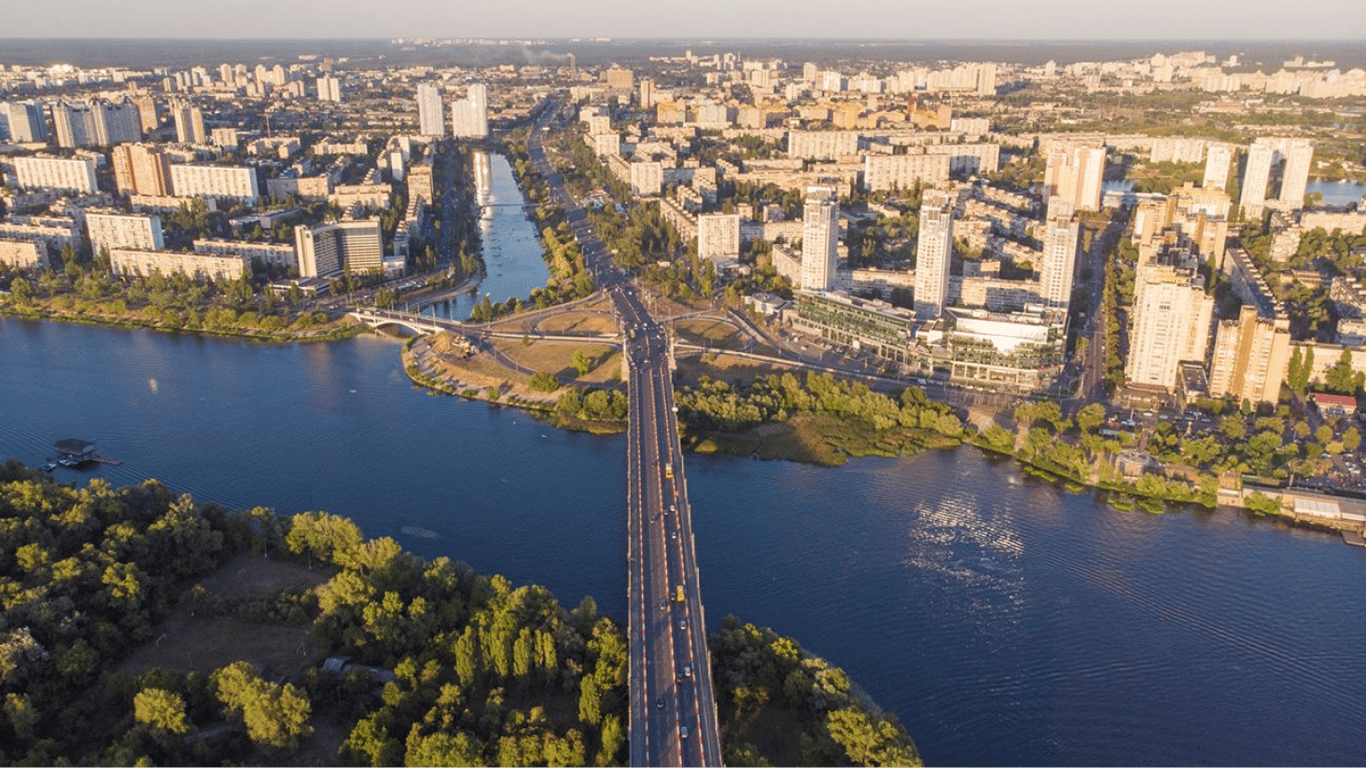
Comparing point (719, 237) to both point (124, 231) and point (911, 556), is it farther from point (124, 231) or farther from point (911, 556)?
point (911, 556)

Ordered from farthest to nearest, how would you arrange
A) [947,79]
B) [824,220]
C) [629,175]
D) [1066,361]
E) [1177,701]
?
[947,79] < [629,175] < [824,220] < [1066,361] < [1177,701]

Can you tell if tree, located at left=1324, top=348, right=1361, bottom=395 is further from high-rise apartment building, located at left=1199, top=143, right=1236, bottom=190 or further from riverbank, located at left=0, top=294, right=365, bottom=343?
high-rise apartment building, located at left=1199, top=143, right=1236, bottom=190

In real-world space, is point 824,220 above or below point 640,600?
above

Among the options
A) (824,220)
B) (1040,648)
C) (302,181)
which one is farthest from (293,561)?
(302,181)

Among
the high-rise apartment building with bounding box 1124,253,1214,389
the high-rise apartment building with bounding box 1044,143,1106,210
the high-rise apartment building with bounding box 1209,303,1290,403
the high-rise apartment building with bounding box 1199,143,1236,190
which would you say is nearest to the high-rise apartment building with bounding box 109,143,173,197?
the high-rise apartment building with bounding box 1044,143,1106,210

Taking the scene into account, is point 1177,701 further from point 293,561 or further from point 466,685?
point 293,561
